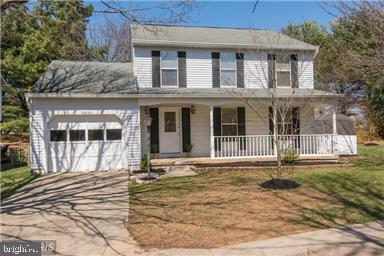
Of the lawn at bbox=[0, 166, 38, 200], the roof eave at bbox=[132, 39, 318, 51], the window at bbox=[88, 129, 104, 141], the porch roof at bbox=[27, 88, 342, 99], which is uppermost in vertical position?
the roof eave at bbox=[132, 39, 318, 51]

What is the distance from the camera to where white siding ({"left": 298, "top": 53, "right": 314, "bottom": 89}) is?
52.4 ft

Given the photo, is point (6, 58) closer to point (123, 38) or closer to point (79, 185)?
point (123, 38)

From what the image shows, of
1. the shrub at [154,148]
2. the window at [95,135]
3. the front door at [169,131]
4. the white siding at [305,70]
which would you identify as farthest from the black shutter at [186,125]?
the white siding at [305,70]

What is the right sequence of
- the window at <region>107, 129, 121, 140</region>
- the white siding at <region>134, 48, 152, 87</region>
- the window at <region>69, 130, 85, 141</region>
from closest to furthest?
the window at <region>69, 130, 85, 141</region> → the window at <region>107, 129, 121, 140</region> → the white siding at <region>134, 48, 152, 87</region>

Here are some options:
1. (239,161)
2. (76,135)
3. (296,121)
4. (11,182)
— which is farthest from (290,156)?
(11,182)

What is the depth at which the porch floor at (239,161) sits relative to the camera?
520 inches

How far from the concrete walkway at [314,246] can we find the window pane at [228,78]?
10.7 m

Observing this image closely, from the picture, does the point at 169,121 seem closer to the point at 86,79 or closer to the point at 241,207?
the point at 86,79

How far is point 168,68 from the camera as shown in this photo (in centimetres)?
1494

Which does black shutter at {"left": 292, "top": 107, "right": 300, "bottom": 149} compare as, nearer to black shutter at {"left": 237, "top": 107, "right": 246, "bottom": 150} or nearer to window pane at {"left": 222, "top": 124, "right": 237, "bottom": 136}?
black shutter at {"left": 237, "top": 107, "right": 246, "bottom": 150}

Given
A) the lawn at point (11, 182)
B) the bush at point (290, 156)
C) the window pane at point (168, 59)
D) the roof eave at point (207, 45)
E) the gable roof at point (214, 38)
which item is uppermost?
the gable roof at point (214, 38)

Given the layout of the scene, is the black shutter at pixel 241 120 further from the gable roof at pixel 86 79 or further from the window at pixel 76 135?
the window at pixel 76 135

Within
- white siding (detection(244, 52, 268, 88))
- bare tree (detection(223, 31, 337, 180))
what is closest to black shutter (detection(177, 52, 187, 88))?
bare tree (detection(223, 31, 337, 180))

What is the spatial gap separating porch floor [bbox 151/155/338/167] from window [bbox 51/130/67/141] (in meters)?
3.60
